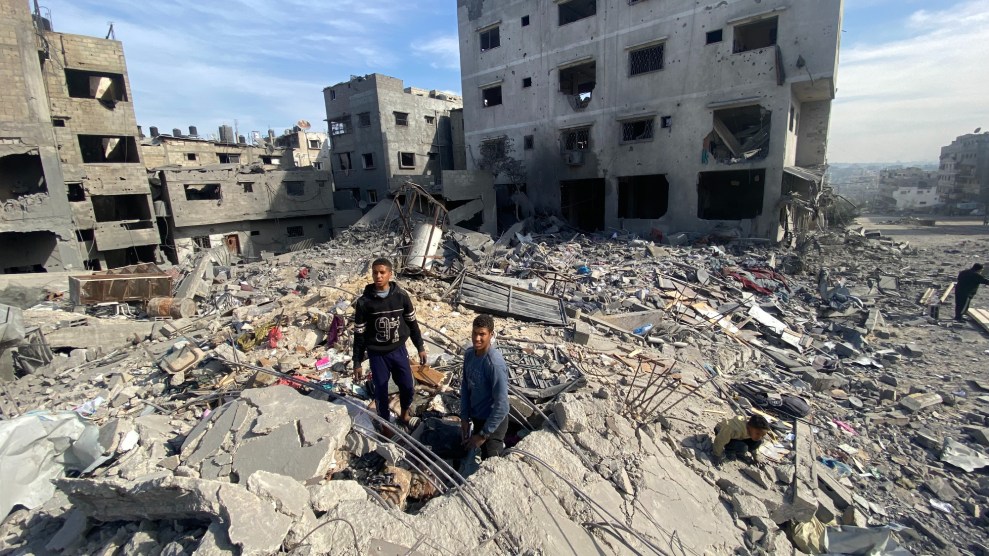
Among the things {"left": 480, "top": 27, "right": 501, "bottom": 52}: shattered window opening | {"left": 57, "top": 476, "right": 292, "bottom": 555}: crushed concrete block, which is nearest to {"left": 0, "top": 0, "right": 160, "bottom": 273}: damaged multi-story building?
{"left": 480, "top": 27, "right": 501, "bottom": 52}: shattered window opening

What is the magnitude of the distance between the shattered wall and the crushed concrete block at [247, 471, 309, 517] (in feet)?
65.3

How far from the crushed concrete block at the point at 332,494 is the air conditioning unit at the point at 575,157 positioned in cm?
1791

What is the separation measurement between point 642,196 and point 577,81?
6.41 metres

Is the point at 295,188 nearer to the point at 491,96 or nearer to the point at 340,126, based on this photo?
the point at 340,126

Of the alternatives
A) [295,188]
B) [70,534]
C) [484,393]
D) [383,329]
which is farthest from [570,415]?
[295,188]

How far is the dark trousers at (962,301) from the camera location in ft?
30.7

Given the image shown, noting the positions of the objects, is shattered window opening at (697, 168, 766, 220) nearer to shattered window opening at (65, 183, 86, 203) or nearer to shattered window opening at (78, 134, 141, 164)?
shattered window opening at (78, 134, 141, 164)

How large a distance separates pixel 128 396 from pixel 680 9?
62.3ft

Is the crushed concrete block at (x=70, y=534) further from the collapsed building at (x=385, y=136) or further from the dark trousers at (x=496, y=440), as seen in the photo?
the collapsed building at (x=385, y=136)

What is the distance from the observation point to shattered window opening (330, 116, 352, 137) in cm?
2775

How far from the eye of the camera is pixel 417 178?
26.0m

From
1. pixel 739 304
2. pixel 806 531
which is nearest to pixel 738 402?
pixel 806 531

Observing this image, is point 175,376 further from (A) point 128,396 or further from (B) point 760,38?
(B) point 760,38

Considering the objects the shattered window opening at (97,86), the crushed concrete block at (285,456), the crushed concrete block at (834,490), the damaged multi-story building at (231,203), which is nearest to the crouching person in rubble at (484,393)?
the crushed concrete block at (285,456)
